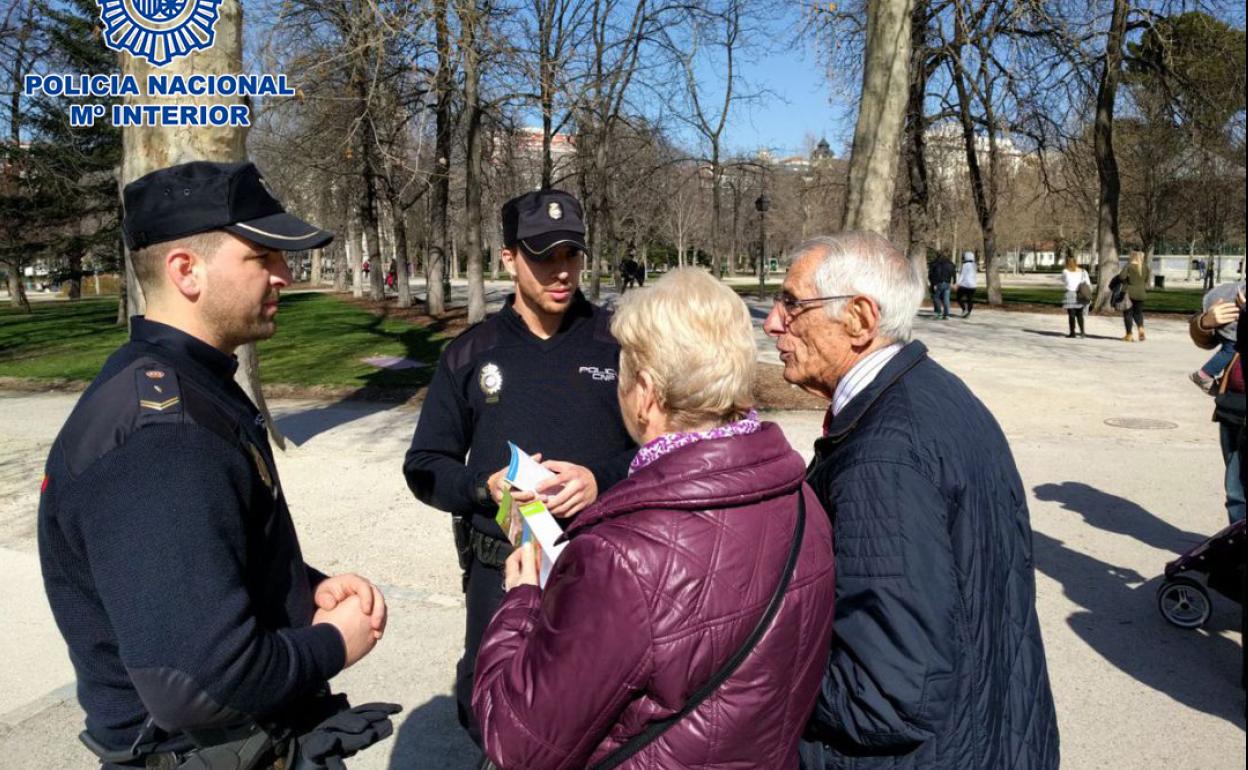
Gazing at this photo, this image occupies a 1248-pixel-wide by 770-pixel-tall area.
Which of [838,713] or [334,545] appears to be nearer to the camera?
[838,713]

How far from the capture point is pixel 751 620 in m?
1.52

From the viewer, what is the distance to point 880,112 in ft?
31.3

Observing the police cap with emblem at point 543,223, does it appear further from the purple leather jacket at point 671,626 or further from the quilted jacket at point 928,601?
the purple leather jacket at point 671,626

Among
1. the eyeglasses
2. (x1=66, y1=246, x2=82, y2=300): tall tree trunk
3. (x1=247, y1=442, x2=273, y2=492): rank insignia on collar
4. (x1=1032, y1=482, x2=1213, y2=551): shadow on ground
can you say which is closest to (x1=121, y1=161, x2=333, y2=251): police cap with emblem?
(x1=247, y1=442, x2=273, y2=492): rank insignia on collar

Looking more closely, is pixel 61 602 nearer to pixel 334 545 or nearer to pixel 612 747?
pixel 612 747

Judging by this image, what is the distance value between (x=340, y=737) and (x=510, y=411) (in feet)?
4.15

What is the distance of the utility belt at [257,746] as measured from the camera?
5.51ft

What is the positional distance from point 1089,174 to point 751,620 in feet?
85.0

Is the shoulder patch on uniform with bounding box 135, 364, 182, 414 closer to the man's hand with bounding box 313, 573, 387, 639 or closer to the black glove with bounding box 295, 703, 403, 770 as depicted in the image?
the man's hand with bounding box 313, 573, 387, 639

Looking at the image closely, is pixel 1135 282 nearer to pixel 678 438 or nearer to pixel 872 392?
pixel 872 392

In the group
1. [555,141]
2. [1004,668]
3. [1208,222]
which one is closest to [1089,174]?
[555,141]

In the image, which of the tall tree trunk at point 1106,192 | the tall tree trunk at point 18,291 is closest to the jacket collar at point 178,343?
the tall tree trunk at point 1106,192

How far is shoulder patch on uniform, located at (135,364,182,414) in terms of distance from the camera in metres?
1.57

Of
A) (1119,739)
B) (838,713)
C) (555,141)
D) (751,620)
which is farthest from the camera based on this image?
(555,141)
